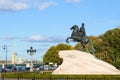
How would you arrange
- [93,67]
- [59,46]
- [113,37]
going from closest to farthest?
[93,67], [113,37], [59,46]

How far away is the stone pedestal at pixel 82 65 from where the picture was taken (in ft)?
182

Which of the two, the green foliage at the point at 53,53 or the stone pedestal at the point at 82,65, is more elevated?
the green foliage at the point at 53,53

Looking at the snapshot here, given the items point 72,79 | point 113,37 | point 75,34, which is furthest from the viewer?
point 113,37

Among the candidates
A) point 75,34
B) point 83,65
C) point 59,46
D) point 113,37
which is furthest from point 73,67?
point 59,46

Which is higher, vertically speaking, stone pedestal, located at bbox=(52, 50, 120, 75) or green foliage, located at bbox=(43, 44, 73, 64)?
green foliage, located at bbox=(43, 44, 73, 64)

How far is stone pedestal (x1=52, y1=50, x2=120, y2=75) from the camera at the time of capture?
55.4 metres

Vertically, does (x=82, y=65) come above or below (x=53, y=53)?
below

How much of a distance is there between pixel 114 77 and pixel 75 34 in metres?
17.3

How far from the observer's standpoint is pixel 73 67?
186ft

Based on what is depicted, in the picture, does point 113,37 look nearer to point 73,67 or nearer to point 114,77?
point 73,67

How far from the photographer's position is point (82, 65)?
56.2 metres

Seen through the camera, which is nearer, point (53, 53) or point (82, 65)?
point (82, 65)

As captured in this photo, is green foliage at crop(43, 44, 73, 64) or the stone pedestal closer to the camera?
the stone pedestal

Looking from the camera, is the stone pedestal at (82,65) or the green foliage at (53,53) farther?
Answer: the green foliage at (53,53)
